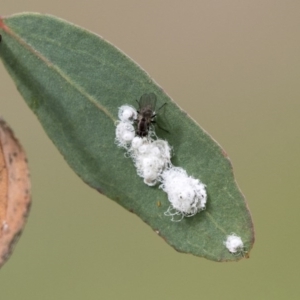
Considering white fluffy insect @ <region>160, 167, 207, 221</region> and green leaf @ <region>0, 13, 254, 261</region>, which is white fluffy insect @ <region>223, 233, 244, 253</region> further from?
white fluffy insect @ <region>160, 167, 207, 221</region>

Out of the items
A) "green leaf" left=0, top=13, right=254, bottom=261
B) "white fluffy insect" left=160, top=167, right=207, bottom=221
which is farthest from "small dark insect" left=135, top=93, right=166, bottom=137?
"white fluffy insect" left=160, top=167, right=207, bottom=221

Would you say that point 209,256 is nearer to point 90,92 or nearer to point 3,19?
point 90,92

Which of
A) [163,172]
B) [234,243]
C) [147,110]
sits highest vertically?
[147,110]

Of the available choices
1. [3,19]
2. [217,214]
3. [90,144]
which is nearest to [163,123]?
[90,144]

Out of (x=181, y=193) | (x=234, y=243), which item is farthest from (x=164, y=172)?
(x=234, y=243)

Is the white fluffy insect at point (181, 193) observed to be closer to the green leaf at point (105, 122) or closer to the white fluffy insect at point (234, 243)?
the green leaf at point (105, 122)

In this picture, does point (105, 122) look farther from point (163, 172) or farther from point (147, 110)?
point (163, 172)

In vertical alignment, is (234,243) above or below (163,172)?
below

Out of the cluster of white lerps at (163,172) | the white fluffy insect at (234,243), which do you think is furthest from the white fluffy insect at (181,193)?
the white fluffy insect at (234,243)
